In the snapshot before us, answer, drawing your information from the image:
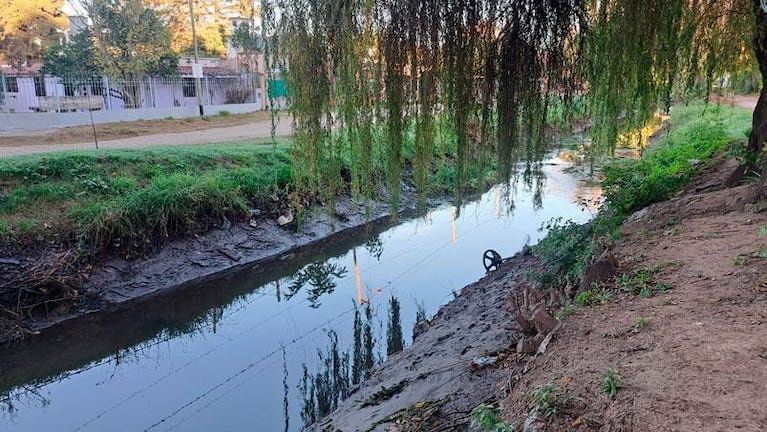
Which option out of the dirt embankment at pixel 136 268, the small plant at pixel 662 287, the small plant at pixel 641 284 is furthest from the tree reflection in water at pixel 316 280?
the small plant at pixel 662 287

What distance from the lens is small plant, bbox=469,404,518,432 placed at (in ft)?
7.52

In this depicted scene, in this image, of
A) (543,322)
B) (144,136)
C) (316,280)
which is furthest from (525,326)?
(144,136)

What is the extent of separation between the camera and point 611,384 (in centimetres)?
219

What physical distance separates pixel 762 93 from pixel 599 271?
290 cm

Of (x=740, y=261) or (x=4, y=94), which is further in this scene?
(x=4, y=94)

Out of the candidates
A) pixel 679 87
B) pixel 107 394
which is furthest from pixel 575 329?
pixel 107 394

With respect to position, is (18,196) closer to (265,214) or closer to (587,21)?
(265,214)

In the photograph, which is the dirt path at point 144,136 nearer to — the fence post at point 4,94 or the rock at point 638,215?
the fence post at point 4,94

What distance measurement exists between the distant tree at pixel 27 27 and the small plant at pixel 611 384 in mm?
21378

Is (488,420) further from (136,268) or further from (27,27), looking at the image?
(27,27)

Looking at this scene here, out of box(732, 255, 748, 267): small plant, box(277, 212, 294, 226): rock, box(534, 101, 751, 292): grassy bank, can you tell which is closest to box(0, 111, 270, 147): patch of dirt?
box(277, 212, 294, 226): rock

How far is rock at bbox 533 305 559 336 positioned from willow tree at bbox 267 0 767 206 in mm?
1006

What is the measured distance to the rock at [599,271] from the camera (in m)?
3.74

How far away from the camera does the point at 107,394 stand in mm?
5180
